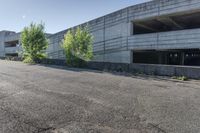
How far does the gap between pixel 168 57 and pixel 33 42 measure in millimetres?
22475

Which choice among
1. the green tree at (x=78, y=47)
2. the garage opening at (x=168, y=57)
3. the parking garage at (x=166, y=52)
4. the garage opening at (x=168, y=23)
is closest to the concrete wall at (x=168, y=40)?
the garage opening at (x=168, y=23)

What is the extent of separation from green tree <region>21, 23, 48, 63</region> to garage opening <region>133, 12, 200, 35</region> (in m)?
14.8

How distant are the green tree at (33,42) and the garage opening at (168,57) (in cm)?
1488

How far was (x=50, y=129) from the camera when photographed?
528 centimetres

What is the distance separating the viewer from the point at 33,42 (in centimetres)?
3409

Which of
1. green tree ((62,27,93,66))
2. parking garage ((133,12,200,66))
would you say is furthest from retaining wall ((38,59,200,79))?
parking garage ((133,12,200,66))

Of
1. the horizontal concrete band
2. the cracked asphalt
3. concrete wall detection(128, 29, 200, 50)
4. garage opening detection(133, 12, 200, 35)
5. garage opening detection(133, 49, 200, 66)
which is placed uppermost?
garage opening detection(133, 12, 200, 35)

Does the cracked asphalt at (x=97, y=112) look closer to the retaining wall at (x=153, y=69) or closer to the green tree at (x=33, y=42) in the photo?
the retaining wall at (x=153, y=69)

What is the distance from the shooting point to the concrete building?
74.4ft

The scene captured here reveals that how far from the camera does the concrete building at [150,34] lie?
22688 mm

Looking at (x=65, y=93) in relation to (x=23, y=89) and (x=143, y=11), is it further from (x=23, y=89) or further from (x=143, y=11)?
(x=143, y=11)

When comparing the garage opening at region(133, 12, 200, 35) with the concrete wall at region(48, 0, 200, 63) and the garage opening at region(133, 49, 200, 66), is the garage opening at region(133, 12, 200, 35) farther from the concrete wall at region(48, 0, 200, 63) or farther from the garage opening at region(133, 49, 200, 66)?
the garage opening at region(133, 49, 200, 66)

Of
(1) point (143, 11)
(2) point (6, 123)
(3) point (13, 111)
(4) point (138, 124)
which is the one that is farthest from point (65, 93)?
(1) point (143, 11)

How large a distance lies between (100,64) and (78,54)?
451 centimetres
